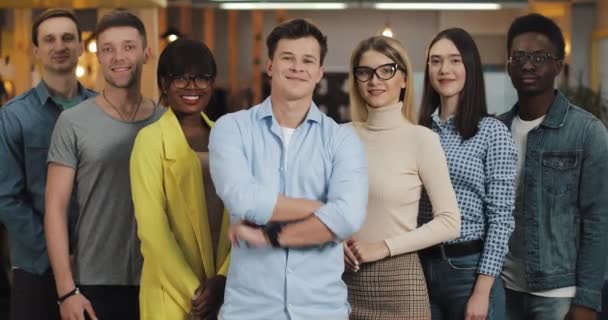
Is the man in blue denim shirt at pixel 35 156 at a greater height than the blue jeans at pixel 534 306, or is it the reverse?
the man in blue denim shirt at pixel 35 156

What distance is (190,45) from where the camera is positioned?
9.68 feet

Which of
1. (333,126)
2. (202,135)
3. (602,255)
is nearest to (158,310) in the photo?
(202,135)

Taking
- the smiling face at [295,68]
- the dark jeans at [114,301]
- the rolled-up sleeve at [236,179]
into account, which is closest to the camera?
the rolled-up sleeve at [236,179]

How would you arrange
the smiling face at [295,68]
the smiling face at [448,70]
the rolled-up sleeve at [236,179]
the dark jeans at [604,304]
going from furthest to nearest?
1. the dark jeans at [604,304]
2. the smiling face at [448,70]
3. the smiling face at [295,68]
4. the rolled-up sleeve at [236,179]

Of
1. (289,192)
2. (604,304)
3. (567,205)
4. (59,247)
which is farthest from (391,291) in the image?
(604,304)

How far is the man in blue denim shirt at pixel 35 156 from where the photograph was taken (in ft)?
11.1

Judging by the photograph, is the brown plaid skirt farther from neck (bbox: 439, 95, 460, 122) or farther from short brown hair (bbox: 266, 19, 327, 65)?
short brown hair (bbox: 266, 19, 327, 65)

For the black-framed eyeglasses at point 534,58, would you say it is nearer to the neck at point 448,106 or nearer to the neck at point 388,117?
the neck at point 448,106

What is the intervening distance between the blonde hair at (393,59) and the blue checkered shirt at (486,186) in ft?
0.65

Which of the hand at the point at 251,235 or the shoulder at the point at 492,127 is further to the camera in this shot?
the shoulder at the point at 492,127

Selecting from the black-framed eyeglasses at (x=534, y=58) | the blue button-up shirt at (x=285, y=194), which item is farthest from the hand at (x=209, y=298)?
the black-framed eyeglasses at (x=534, y=58)

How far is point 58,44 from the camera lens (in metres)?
3.48

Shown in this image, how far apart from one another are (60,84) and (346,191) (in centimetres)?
153

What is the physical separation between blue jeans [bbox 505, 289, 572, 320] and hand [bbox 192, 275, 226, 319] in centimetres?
104
